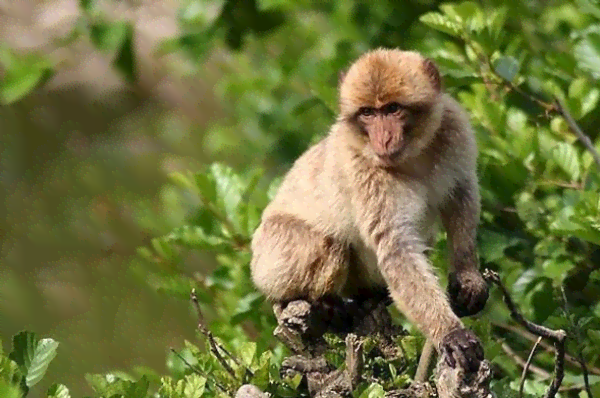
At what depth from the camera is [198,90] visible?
41.3 ft

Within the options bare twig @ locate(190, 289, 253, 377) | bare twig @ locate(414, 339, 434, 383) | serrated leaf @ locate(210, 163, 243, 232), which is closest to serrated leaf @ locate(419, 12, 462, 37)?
serrated leaf @ locate(210, 163, 243, 232)

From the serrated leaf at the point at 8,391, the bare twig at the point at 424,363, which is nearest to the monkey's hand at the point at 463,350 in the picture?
the bare twig at the point at 424,363

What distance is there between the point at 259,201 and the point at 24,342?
215 cm

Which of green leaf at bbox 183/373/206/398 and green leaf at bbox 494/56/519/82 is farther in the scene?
green leaf at bbox 494/56/519/82

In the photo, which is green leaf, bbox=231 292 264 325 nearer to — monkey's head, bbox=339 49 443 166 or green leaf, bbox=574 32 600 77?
monkey's head, bbox=339 49 443 166

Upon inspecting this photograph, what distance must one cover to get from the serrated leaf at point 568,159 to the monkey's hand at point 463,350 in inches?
51.7

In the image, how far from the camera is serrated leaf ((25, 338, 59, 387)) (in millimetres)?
3172

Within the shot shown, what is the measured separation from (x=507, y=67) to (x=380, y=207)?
1065 millimetres

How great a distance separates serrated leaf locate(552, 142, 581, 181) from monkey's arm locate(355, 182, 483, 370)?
738 mm

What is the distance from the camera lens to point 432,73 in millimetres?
3885

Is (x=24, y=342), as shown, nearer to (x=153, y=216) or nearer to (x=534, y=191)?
(x=534, y=191)

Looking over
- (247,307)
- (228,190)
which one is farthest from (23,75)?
(247,307)

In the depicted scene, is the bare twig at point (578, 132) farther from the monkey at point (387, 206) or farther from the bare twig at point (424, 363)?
the bare twig at point (424, 363)

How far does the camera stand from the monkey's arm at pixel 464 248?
362 centimetres
